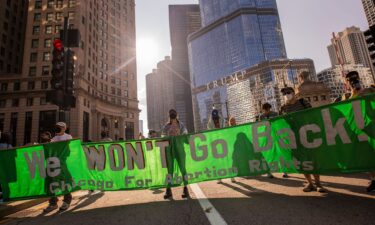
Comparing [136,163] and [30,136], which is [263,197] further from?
[30,136]

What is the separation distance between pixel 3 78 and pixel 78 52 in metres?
13.9

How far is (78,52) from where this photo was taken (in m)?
45.6

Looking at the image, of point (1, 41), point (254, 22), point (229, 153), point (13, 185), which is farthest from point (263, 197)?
point (254, 22)

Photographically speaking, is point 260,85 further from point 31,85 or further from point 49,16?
Answer: point 31,85

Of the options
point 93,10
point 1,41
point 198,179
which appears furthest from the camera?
point 93,10

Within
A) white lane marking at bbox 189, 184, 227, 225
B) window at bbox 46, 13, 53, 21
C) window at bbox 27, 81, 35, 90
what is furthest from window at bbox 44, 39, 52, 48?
white lane marking at bbox 189, 184, 227, 225

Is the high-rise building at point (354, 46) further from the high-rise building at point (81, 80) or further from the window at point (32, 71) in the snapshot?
the window at point (32, 71)

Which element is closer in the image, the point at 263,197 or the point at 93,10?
the point at 263,197

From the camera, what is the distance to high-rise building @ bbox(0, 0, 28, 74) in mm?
49438

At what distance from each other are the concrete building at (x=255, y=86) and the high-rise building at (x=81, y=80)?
7557cm

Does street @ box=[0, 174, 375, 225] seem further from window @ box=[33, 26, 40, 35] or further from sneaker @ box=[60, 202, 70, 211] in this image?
window @ box=[33, 26, 40, 35]

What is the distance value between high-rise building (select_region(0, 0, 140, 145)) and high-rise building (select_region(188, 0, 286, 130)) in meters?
99.9

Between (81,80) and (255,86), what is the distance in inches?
4503

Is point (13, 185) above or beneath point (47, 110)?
beneath
